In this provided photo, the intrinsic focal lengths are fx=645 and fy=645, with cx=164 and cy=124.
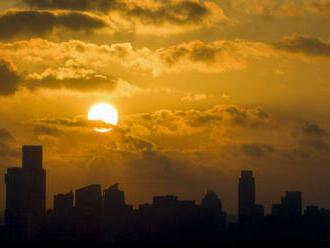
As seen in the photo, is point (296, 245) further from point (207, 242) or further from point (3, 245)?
point (3, 245)

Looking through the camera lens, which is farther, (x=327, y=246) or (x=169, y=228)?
(x=169, y=228)

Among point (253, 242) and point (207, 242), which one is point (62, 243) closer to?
point (207, 242)

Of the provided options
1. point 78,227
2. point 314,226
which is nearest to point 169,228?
point 78,227

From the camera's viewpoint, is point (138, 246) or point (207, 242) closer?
point (138, 246)

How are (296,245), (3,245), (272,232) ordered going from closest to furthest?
(3,245)
(296,245)
(272,232)

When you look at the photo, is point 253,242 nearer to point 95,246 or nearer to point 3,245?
point 95,246

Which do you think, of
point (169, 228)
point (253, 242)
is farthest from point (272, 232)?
point (253, 242)

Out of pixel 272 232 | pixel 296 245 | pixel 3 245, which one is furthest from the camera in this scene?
pixel 272 232
